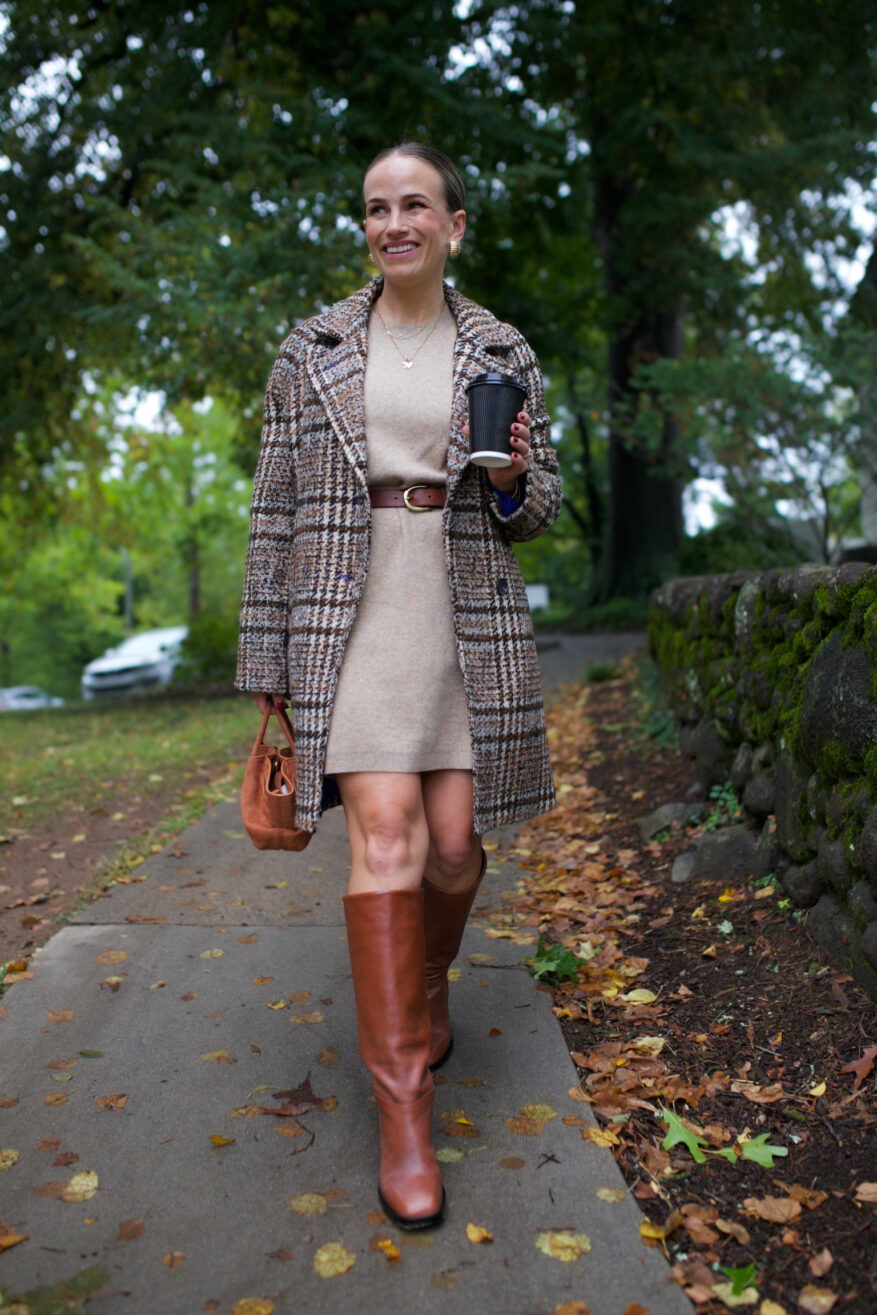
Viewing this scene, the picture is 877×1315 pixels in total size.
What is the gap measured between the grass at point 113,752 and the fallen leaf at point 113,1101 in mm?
3464

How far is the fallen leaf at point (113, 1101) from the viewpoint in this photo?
9.31 ft

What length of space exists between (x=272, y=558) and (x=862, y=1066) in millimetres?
1959

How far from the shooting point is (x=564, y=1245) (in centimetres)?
228

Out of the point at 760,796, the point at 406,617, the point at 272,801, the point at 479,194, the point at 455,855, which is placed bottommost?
the point at 760,796

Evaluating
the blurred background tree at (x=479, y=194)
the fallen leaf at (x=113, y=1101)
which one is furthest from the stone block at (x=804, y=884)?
the blurred background tree at (x=479, y=194)

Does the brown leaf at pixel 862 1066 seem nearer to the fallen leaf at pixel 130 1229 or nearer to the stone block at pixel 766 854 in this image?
the stone block at pixel 766 854

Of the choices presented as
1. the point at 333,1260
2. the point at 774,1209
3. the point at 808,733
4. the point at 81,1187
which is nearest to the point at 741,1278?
the point at 774,1209

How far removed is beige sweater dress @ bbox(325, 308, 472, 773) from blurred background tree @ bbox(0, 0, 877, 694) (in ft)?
19.0

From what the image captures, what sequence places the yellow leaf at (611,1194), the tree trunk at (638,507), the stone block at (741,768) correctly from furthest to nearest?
the tree trunk at (638,507) → the stone block at (741,768) → the yellow leaf at (611,1194)

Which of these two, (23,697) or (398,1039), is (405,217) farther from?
(23,697)

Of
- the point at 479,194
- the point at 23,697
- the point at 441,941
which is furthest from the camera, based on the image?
the point at 23,697

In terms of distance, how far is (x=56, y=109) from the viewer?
Result: 10969 mm

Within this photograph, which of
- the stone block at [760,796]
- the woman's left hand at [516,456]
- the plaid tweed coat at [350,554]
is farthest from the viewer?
the stone block at [760,796]

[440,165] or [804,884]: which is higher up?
[440,165]
